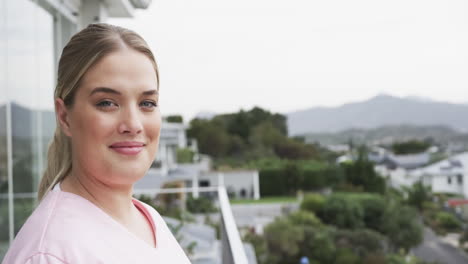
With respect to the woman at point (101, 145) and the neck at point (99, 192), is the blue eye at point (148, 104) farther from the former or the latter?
the neck at point (99, 192)

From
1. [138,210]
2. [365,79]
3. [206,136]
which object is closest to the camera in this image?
[138,210]

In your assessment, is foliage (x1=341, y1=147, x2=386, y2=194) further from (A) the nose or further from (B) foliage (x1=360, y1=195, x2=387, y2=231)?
(A) the nose

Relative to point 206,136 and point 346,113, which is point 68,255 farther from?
point 346,113

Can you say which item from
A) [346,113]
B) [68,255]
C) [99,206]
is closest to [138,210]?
[99,206]

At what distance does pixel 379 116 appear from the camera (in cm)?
4884

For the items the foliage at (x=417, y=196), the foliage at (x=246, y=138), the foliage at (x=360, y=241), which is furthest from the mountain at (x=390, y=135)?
the foliage at (x=360, y=241)

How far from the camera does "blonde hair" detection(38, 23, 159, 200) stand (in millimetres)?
577

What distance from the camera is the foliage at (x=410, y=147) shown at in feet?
155

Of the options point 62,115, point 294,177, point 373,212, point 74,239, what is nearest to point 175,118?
point 294,177

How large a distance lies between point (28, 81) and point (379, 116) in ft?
161

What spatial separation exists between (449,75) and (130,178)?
246 ft

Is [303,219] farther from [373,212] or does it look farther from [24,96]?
[24,96]

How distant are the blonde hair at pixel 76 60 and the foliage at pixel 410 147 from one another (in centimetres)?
4949

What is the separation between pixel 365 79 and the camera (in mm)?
63938
